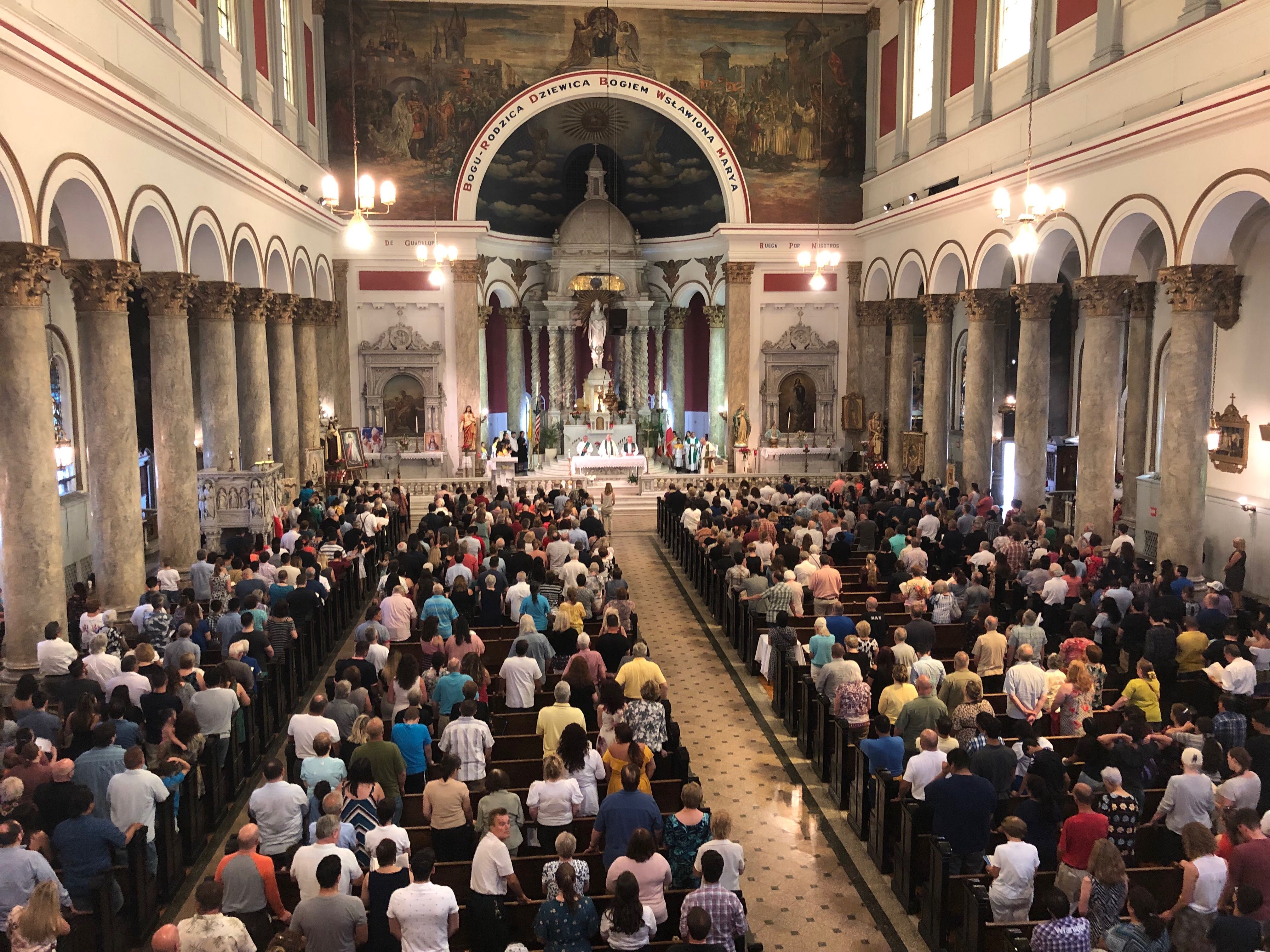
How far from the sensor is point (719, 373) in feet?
103

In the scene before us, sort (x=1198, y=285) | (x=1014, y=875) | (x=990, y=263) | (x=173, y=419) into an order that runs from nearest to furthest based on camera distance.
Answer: (x=1014, y=875) < (x=1198, y=285) < (x=173, y=419) < (x=990, y=263)

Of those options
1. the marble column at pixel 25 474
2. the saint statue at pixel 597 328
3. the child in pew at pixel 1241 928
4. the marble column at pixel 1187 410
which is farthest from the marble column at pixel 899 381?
the child in pew at pixel 1241 928

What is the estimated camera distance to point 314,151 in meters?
26.3

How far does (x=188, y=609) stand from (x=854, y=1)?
82.4 ft

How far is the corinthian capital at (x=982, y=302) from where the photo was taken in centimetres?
2175

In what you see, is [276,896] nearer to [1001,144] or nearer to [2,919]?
[2,919]

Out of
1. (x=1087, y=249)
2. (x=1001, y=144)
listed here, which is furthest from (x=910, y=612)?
(x=1001, y=144)

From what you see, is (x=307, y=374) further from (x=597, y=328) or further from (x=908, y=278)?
(x=908, y=278)

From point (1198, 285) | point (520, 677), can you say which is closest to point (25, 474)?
point (520, 677)

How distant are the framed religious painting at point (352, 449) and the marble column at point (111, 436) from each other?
1199 centimetres

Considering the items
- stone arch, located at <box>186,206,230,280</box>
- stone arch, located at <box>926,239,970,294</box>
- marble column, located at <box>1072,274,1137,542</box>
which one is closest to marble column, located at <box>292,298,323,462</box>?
stone arch, located at <box>186,206,230,280</box>

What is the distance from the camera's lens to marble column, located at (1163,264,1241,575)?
15.0 metres

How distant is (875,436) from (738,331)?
16.4 ft

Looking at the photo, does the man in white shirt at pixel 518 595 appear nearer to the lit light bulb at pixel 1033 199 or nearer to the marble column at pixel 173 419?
the marble column at pixel 173 419
